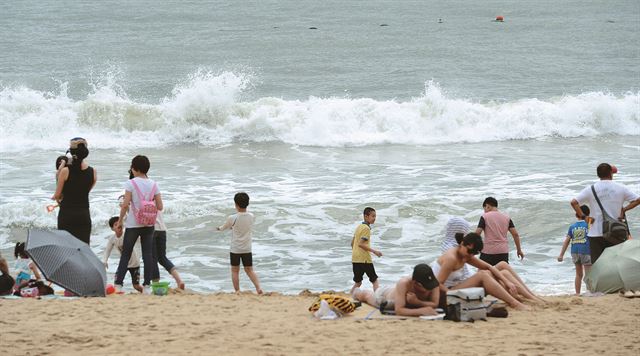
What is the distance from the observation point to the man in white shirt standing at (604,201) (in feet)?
31.5

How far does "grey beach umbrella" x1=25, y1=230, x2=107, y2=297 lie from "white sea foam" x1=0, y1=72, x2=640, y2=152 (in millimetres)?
14530

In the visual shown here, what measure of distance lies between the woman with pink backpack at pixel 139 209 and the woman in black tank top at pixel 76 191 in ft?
1.17

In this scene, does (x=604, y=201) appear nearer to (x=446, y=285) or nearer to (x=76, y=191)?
(x=446, y=285)

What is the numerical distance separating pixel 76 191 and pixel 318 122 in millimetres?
15841

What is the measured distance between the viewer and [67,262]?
8523mm

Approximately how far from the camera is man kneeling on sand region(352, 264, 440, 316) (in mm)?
7977

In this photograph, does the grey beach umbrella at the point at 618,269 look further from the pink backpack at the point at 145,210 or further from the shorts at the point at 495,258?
the pink backpack at the point at 145,210

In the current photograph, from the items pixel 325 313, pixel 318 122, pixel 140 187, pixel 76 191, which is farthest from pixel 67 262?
pixel 318 122

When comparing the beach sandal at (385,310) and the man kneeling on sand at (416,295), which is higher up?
the man kneeling on sand at (416,295)

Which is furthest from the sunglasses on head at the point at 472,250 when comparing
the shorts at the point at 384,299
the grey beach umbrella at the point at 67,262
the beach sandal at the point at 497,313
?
the grey beach umbrella at the point at 67,262

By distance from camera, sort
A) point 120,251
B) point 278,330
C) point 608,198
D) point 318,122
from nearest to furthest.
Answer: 1. point 278,330
2. point 608,198
3. point 120,251
4. point 318,122

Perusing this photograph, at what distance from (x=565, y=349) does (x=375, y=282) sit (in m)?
3.69

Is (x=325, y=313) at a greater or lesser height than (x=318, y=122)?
lesser

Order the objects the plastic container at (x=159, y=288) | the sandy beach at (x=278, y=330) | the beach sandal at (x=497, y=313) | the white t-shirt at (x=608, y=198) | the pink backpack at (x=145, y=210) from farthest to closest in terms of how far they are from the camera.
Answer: the white t-shirt at (x=608, y=198)
the plastic container at (x=159, y=288)
the pink backpack at (x=145, y=210)
the beach sandal at (x=497, y=313)
the sandy beach at (x=278, y=330)
